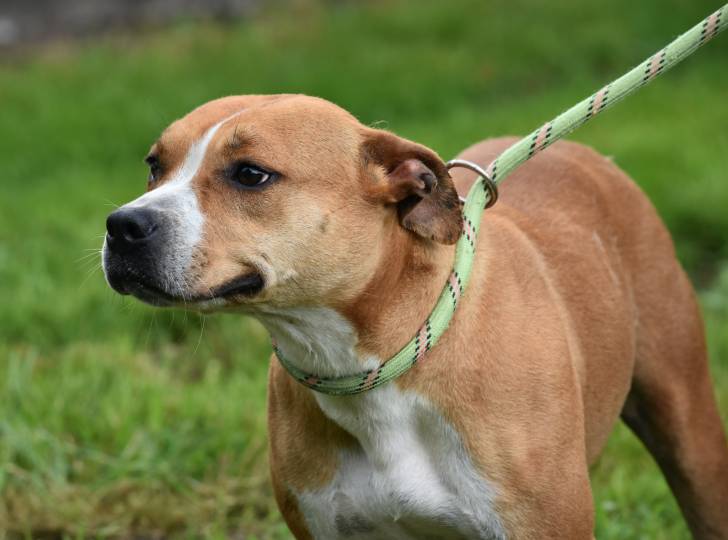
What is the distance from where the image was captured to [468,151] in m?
4.25

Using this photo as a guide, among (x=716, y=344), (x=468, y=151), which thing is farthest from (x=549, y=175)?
(x=716, y=344)

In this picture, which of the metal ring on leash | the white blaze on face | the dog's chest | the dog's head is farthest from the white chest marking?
the metal ring on leash

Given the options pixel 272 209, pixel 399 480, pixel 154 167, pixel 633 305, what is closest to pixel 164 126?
pixel 154 167

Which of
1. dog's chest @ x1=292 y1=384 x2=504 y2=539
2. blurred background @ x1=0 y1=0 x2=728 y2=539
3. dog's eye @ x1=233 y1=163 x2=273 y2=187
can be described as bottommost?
blurred background @ x1=0 y1=0 x2=728 y2=539

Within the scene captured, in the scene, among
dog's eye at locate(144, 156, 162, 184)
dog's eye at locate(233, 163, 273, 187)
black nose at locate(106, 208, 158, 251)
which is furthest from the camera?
dog's eye at locate(144, 156, 162, 184)

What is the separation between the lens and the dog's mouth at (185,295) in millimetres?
2992

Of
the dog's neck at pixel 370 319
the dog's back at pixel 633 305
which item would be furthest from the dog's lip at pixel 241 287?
the dog's back at pixel 633 305

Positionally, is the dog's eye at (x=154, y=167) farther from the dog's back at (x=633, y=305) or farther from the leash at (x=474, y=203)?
the dog's back at (x=633, y=305)

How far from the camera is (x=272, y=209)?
305cm

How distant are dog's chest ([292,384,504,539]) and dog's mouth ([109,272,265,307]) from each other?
1.54 feet

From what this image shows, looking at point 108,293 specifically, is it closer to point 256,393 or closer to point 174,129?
point 256,393

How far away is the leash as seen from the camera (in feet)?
10.4

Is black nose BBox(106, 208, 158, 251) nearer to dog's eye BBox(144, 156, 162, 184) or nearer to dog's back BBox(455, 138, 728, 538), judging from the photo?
dog's eye BBox(144, 156, 162, 184)

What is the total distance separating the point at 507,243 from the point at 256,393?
6.90ft
